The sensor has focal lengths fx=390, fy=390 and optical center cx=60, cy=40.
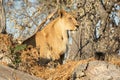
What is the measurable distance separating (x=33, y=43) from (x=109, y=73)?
3.67 m

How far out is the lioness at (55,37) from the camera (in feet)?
31.9

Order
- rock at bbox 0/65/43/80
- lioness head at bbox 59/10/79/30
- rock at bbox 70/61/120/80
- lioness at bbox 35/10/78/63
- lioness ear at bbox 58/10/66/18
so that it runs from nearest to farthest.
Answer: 1. rock at bbox 0/65/43/80
2. rock at bbox 70/61/120/80
3. lioness at bbox 35/10/78/63
4. lioness ear at bbox 58/10/66/18
5. lioness head at bbox 59/10/79/30

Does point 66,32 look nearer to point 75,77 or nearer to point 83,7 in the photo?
point 83,7

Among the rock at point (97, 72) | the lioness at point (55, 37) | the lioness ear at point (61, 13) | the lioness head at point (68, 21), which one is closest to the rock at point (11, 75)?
the rock at point (97, 72)

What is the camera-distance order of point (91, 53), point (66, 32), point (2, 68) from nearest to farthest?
point (2, 68) → point (66, 32) → point (91, 53)

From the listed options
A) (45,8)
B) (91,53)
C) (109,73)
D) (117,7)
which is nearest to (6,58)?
(109,73)

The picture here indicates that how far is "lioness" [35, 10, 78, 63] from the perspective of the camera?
9719mm

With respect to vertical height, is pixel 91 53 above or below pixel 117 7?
below

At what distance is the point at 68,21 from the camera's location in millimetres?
10781

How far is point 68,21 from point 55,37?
0.73m

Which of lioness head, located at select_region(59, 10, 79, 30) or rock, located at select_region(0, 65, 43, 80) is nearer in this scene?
rock, located at select_region(0, 65, 43, 80)

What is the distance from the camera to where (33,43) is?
972 centimetres

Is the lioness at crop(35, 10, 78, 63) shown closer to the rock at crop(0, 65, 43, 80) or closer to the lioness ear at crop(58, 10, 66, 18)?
the lioness ear at crop(58, 10, 66, 18)

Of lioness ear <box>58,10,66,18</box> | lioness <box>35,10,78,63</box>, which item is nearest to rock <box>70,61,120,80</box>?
lioness <box>35,10,78,63</box>
